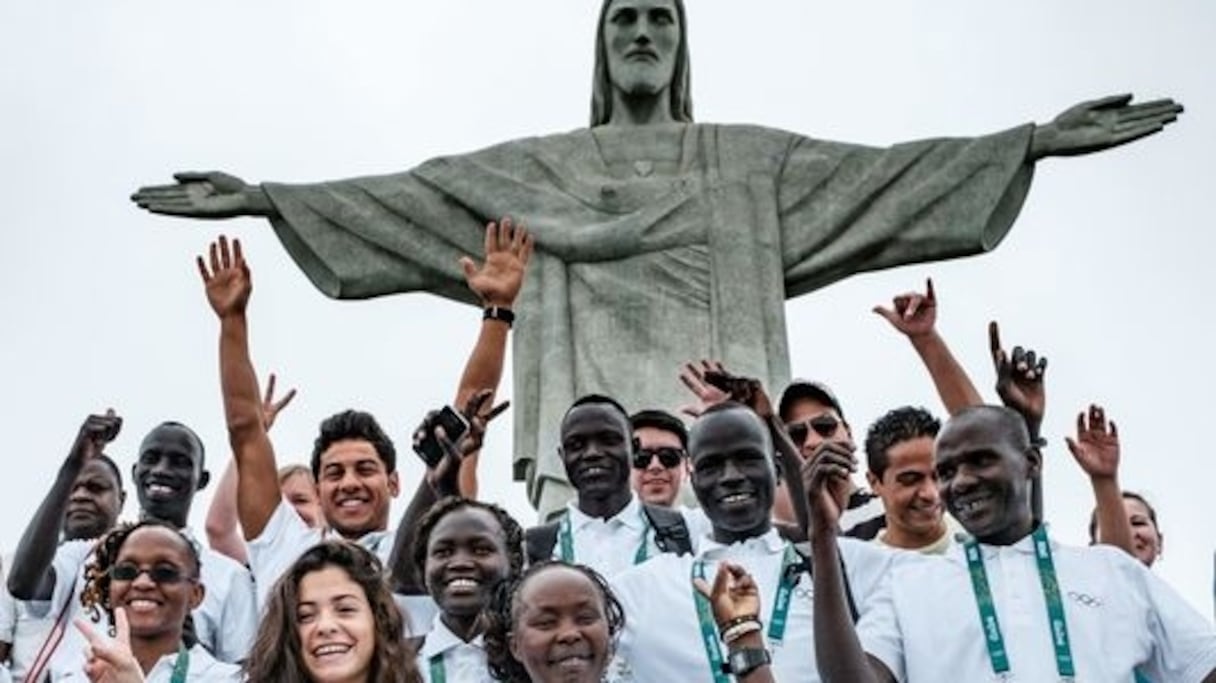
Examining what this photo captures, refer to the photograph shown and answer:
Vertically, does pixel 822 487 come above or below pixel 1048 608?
above

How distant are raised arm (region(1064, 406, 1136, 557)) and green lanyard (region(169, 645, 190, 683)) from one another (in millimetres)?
3381

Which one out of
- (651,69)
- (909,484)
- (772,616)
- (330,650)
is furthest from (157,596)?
(651,69)

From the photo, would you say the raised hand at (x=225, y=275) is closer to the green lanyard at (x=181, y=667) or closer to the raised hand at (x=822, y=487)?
the green lanyard at (x=181, y=667)

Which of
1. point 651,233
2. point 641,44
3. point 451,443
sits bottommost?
point 451,443

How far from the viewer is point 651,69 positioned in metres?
13.9

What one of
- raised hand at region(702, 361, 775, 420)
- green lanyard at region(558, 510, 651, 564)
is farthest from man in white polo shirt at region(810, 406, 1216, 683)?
green lanyard at region(558, 510, 651, 564)

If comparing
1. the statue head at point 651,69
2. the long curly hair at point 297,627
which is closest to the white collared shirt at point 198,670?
the long curly hair at point 297,627

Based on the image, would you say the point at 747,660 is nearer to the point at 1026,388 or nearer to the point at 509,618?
the point at 509,618

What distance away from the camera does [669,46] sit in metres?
14.0

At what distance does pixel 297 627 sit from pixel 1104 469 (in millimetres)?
3495

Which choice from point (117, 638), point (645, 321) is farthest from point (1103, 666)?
point (645, 321)

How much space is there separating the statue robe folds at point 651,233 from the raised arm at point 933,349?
125 inches

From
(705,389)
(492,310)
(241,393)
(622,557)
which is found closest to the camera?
(622,557)

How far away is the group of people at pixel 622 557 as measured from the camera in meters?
6.69
